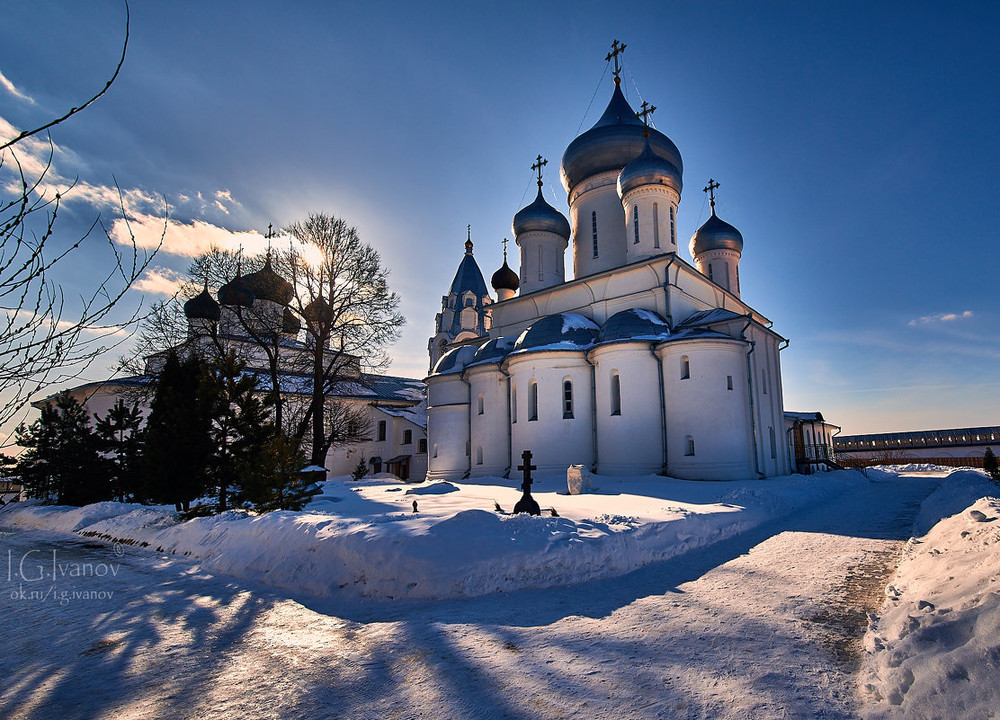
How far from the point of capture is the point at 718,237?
92.5ft

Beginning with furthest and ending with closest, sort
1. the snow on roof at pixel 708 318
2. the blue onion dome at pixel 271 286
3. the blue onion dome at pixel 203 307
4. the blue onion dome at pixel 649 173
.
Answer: the blue onion dome at pixel 203 307 → the blue onion dome at pixel 649 173 → the snow on roof at pixel 708 318 → the blue onion dome at pixel 271 286

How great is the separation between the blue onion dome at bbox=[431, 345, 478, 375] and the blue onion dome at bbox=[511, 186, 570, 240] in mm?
6202

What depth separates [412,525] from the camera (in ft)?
21.2

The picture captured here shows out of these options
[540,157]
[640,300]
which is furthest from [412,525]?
[540,157]

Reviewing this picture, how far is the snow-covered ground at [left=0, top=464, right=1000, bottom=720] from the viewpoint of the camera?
2977 mm

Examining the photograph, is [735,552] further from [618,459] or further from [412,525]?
[618,459]

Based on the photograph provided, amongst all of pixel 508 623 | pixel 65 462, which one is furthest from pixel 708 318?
pixel 65 462

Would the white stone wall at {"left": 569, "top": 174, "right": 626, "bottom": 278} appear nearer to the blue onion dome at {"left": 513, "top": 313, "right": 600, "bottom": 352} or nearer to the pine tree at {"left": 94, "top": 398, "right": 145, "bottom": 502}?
the blue onion dome at {"left": 513, "top": 313, "right": 600, "bottom": 352}

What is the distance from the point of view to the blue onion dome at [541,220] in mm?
25453

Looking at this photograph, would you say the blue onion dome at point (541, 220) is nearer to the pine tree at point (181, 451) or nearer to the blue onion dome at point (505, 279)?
the blue onion dome at point (505, 279)

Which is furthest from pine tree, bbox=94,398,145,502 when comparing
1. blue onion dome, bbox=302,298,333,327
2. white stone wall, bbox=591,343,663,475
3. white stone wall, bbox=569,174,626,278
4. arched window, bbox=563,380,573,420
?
white stone wall, bbox=569,174,626,278

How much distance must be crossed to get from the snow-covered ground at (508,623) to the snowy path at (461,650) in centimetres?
2

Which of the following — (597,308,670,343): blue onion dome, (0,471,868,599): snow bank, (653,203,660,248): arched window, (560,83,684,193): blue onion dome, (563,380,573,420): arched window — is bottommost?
(0,471,868,599): snow bank

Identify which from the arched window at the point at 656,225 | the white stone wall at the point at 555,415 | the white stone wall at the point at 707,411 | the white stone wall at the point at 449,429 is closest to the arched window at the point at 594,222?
the arched window at the point at 656,225
